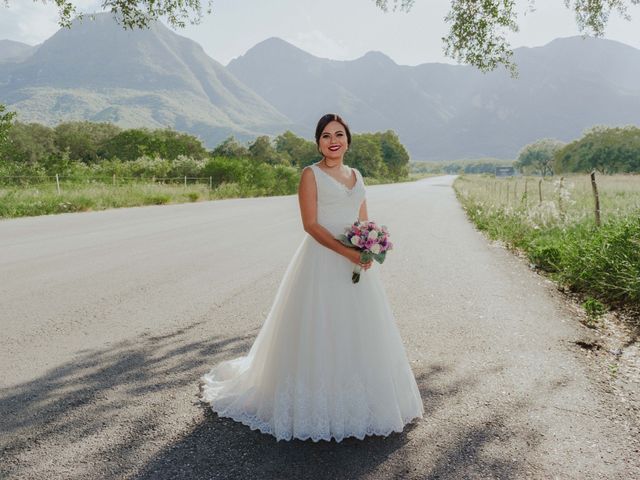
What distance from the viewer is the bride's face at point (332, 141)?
9.91ft

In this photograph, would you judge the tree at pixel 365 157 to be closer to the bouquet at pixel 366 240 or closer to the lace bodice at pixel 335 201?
the lace bodice at pixel 335 201

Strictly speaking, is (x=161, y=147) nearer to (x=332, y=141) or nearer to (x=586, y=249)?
(x=586, y=249)

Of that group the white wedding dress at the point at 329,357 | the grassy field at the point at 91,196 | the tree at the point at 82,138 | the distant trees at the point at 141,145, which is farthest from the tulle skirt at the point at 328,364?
the distant trees at the point at 141,145

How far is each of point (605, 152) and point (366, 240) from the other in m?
86.7

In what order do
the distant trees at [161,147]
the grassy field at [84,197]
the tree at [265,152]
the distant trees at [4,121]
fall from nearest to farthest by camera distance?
1. the grassy field at [84,197]
2. the distant trees at [4,121]
3. the distant trees at [161,147]
4. the tree at [265,152]

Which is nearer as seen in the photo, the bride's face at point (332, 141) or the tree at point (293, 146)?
the bride's face at point (332, 141)

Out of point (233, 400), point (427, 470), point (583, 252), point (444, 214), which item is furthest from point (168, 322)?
point (444, 214)

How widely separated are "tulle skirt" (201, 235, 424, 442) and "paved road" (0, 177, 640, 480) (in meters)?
0.12

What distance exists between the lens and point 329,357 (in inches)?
115

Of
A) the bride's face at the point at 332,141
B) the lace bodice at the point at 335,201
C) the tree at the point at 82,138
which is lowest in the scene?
the lace bodice at the point at 335,201

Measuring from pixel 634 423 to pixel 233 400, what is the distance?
2.75 m

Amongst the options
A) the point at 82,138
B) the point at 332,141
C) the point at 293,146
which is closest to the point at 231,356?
the point at 332,141

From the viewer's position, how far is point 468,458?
2676 millimetres

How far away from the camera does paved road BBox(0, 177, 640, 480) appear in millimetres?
2635
